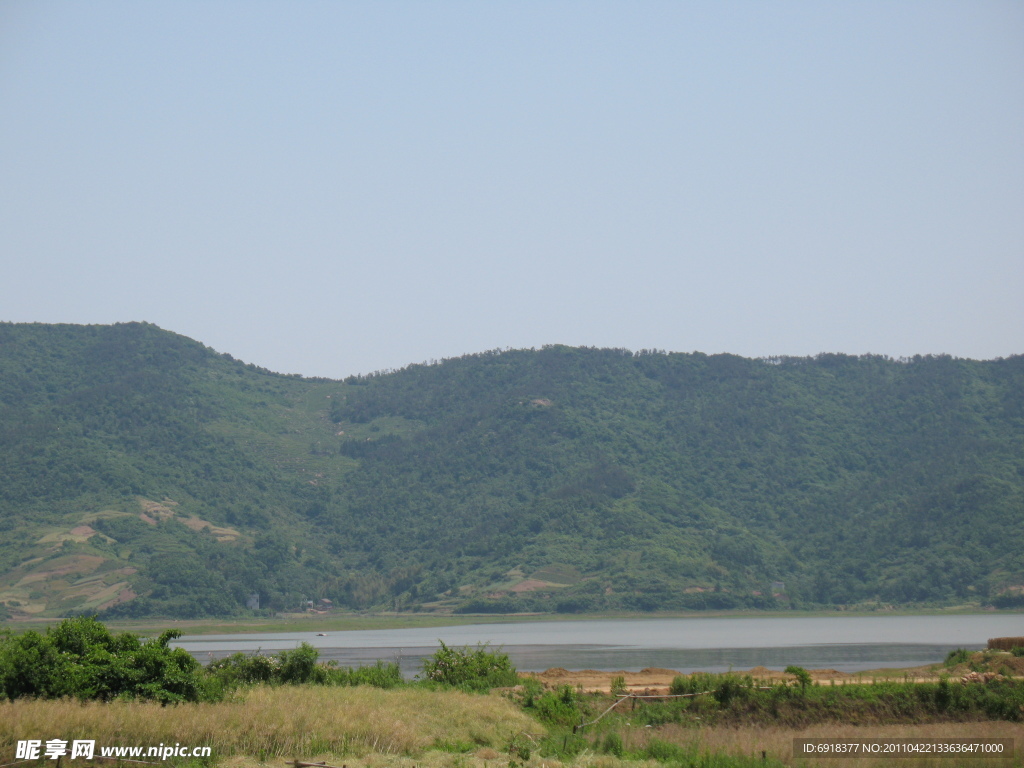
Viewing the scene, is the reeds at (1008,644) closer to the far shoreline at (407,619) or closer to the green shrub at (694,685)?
the green shrub at (694,685)

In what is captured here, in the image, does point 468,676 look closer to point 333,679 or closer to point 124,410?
point 333,679

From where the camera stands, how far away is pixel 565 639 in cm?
7519

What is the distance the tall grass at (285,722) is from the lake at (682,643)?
18.1 m

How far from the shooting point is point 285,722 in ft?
69.0

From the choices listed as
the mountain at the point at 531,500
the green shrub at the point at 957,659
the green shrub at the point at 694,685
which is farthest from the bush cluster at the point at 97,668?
the mountain at the point at 531,500

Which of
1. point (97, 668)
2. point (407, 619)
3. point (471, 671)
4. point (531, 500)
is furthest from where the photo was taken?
point (531, 500)

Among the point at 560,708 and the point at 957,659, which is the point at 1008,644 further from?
the point at 560,708

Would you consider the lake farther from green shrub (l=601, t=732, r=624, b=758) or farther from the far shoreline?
green shrub (l=601, t=732, r=624, b=758)

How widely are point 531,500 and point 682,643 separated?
339 ft

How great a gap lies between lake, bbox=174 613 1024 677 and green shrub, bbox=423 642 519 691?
442 inches

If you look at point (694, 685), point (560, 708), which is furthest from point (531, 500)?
point (560, 708)

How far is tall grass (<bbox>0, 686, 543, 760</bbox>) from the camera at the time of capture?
19141 mm

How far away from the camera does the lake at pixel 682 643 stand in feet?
158

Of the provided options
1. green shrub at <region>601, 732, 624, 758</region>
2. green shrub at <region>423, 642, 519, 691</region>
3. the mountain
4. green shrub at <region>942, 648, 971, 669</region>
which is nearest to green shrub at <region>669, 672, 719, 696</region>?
green shrub at <region>423, 642, 519, 691</region>
